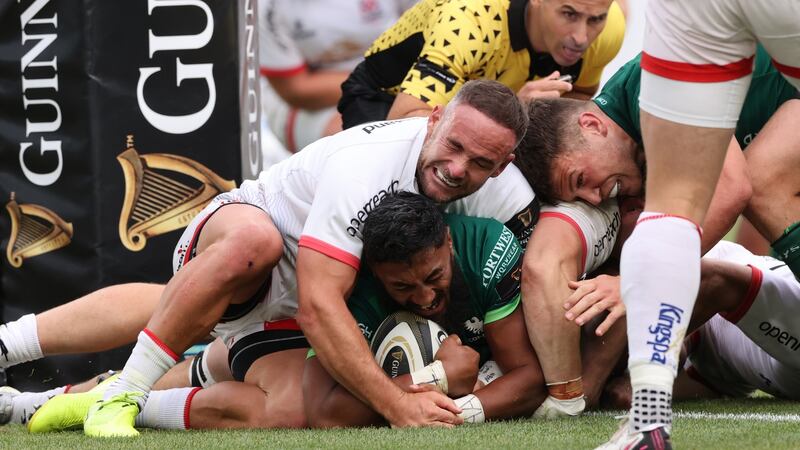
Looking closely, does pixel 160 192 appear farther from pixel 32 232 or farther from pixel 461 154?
pixel 461 154

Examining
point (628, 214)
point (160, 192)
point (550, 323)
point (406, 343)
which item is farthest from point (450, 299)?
point (160, 192)

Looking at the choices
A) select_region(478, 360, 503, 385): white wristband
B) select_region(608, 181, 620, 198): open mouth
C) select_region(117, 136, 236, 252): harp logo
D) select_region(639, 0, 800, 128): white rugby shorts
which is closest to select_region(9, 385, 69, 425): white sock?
select_region(117, 136, 236, 252): harp logo

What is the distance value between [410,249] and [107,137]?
222 cm

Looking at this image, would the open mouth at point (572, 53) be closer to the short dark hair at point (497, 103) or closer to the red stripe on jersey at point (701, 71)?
the short dark hair at point (497, 103)

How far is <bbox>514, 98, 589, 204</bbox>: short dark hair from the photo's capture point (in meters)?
4.11

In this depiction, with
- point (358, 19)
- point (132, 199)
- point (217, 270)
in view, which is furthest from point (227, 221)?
point (358, 19)

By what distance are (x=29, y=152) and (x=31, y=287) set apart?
0.58 m

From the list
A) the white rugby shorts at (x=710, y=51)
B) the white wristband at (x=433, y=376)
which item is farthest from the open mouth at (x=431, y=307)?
the white rugby shorts at (x=710, y=51)

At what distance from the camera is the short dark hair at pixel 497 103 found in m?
3.83

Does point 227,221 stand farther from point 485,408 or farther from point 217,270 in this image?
point 485,408

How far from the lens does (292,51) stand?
8.27 meters

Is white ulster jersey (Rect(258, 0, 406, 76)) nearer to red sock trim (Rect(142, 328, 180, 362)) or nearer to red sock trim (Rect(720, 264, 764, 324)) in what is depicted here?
red sock trim (Rect(720, 264, 764, 324))

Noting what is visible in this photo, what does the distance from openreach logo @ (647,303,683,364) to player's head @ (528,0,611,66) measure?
267cm

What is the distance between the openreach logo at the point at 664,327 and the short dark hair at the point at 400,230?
1119mm
